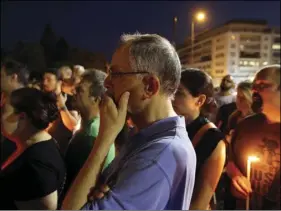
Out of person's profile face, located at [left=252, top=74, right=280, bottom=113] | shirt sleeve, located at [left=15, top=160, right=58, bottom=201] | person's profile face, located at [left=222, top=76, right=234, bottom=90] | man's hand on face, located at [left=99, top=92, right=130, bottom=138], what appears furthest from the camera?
person's profile face, located at [left=222, top=76, right=234, bottom=90]

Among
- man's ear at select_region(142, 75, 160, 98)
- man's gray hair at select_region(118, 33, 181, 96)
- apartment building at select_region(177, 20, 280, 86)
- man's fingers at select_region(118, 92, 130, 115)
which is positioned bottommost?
apartment building at select_region(177, 20, 280, 86)

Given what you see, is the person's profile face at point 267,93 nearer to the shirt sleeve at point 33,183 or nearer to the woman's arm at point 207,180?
the woman's arm at point 207,180

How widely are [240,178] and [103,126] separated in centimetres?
193

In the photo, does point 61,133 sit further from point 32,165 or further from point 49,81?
point 32,165

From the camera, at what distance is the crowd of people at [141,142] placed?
1363 millimetres

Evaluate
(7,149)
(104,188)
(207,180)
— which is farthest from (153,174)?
(7,149)

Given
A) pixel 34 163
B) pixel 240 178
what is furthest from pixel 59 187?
pixel 240 178

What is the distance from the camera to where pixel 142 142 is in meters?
1.45

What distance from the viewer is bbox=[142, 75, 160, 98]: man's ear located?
4.94 feet

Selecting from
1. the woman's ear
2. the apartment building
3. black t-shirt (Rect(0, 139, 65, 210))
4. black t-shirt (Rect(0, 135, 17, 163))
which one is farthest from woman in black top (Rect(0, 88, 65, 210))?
the apartment building

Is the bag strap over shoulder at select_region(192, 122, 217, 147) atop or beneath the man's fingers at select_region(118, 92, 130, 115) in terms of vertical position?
beneath

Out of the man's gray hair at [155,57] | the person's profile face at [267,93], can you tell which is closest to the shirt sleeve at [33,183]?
the man's gray hair at [155,57]

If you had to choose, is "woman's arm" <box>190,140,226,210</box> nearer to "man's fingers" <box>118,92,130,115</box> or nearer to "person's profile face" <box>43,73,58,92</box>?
"man's fingers" <box>118,92,130,115</box>

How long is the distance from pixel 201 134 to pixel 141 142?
1379 mm
